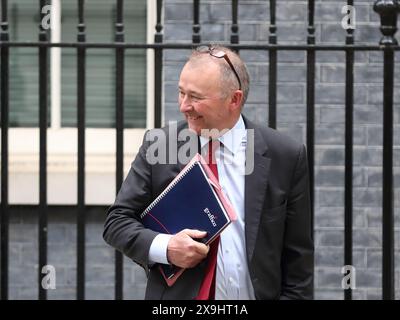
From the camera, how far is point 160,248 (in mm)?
3129

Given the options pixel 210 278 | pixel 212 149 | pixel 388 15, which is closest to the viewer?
pixel 210 278

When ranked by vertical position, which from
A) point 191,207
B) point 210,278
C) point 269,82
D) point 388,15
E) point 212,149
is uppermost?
point 388,15

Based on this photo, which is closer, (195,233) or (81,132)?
(195,233)

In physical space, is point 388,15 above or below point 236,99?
above

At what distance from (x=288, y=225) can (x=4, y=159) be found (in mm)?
1378

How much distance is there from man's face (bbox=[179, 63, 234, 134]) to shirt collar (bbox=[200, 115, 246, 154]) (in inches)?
4.5

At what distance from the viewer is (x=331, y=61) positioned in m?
5.82

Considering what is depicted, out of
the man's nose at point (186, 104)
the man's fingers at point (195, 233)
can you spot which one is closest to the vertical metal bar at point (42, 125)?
the man's nose at point (186, 104)

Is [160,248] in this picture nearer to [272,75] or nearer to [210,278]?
[210,278]

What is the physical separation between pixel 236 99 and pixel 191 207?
40cm

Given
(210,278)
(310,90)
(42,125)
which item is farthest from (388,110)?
Answer: (42,125)

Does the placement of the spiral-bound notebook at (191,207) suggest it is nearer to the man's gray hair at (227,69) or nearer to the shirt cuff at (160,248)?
the shirt cuff at (160,248)

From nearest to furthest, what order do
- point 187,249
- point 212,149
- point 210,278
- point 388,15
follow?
1. point 187,249
2. point 210,278
3. point 212,149
4. point 388,15

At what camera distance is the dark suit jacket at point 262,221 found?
3.20m
